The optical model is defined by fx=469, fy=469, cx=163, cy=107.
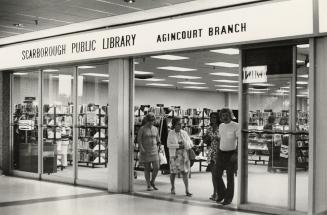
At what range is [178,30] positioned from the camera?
7484 millimetres

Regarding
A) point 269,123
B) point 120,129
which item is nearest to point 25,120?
point 120,129

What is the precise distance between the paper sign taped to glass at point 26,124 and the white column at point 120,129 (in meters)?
3.17

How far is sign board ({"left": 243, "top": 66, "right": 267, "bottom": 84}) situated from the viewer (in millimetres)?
6879

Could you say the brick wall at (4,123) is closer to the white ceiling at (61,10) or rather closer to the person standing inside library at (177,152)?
the white ceiling at (61,10)

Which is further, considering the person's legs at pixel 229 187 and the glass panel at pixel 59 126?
the glass panel at pixel 59 126

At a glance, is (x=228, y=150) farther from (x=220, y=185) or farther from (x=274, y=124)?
(x=274, y=124)

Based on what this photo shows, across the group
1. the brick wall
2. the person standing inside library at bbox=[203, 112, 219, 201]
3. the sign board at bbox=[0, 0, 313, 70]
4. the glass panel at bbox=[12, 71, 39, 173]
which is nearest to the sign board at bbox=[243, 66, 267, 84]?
the sign board at bbox=[0, 0, 313, 70]

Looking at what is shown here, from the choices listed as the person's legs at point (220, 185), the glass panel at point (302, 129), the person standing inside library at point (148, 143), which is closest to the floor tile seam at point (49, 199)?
the person standing inside library at point (148, 143)

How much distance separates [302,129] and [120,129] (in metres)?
3.41

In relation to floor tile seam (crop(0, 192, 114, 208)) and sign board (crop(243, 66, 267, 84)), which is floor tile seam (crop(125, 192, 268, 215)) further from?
sign board (crop(243, 66, 267, 84))

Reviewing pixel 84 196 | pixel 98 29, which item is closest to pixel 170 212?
pixel 84 196

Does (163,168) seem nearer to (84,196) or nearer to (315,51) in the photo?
(84,196)

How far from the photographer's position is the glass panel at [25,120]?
430 inches

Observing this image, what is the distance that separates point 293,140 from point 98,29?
4.45 metres
